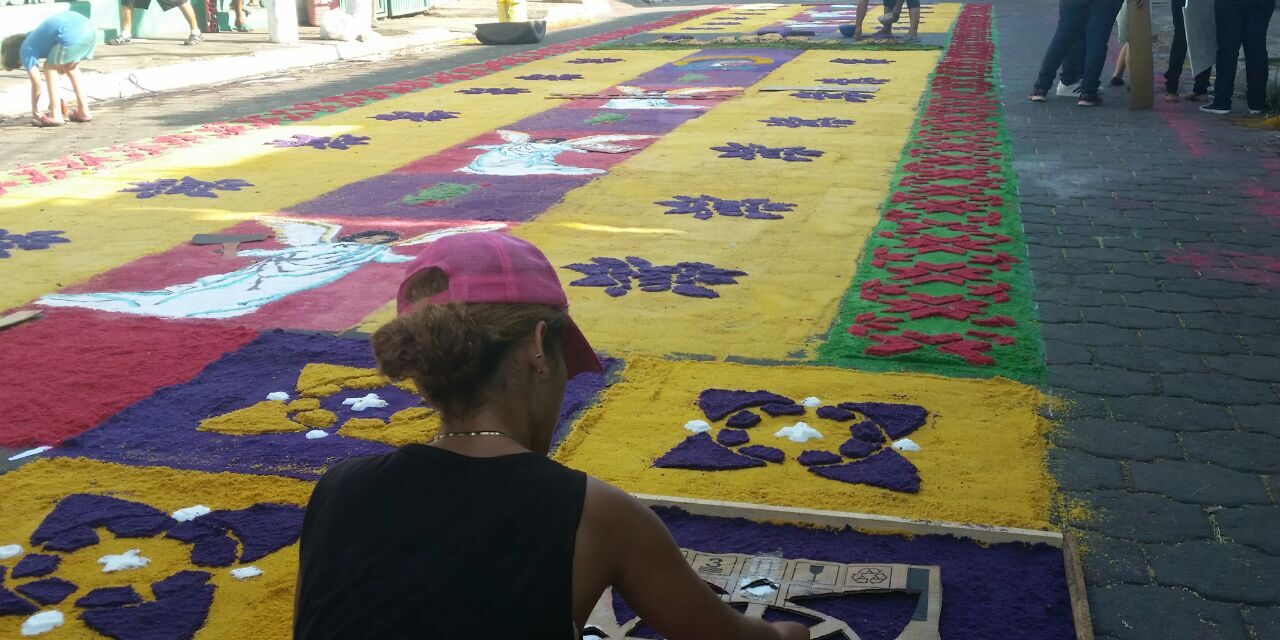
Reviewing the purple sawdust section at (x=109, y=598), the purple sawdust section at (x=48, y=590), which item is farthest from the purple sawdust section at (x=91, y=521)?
the purple sawdust section at (x=109, y=598)

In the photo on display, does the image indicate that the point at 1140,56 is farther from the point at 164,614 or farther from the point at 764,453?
the point at 164,614

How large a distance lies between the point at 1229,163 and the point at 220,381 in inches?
249

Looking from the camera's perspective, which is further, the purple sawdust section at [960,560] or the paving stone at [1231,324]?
the paving stone at [1231,324]

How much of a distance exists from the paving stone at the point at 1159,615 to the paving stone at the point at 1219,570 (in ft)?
0.18

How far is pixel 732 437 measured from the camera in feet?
11.5

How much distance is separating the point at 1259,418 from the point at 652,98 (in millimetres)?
8252

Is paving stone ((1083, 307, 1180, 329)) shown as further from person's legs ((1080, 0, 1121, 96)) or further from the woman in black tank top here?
person's legs ((1080, 0, 1121, 96))

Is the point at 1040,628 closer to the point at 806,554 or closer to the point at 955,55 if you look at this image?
the point at 806,554

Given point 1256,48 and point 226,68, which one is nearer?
point 1256,48

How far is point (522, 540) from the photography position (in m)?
1.57

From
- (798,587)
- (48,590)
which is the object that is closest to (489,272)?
(798,587)

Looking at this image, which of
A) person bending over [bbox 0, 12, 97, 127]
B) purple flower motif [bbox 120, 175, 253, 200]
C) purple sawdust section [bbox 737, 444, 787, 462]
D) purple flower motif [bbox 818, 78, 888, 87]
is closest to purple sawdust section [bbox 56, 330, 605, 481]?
purple sawdust section [bbox 737, 444, 787, 462]

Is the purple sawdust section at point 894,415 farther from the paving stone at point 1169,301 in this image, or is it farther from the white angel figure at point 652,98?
the white angel figure at point 652,98

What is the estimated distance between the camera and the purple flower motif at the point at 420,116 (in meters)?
10.2
